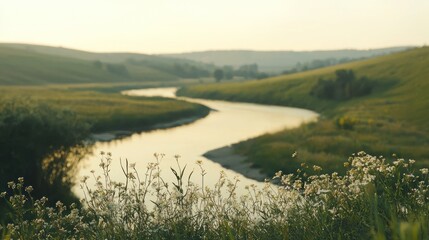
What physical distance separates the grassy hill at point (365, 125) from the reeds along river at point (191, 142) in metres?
A: 4.24

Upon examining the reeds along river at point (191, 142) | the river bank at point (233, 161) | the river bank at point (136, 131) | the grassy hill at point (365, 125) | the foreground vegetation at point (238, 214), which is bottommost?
the river bank at point (136, 131)

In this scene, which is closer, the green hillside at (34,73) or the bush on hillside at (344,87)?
the bush on hillside at (344,87)

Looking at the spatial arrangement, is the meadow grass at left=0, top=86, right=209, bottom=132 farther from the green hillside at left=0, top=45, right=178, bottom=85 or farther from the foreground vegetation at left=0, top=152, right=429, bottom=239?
the green hillside at left=0, top=45, right=178, bottom=85

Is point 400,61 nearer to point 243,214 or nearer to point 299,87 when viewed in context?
point 299,87

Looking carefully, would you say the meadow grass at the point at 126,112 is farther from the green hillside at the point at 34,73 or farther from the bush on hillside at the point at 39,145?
the green hillside at the point at 34,73

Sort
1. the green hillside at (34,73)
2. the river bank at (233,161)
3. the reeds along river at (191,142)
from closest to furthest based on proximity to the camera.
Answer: the river bank at (233,161)
the reeds along river at (191,142)
the green hillside at (34,73)

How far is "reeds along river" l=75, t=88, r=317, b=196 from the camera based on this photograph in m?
34.1

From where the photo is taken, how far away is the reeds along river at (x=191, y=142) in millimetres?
34056

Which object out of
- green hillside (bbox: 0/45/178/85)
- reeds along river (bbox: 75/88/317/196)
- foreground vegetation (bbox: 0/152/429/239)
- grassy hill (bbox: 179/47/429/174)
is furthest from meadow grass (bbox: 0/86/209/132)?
green hillside (bbox: 0/45/178/85)

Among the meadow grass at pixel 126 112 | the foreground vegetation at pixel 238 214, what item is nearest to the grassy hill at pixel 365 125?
the meadow grass at pixel 126 112

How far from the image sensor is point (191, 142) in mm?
48719

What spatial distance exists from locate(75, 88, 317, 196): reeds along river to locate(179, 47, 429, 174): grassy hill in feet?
13.9

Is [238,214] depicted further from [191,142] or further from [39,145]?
[191,142]

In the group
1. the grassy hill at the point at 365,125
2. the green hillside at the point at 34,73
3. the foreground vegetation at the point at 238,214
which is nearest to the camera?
the foreground vegetation at the point at 238,214
